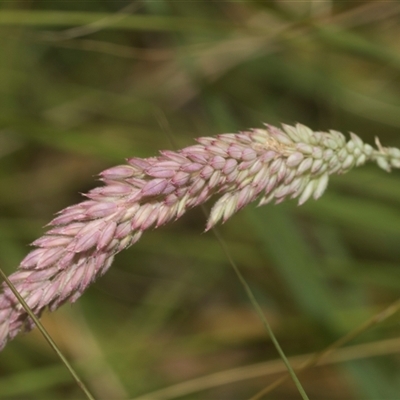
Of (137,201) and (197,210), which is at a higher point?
(197,210)

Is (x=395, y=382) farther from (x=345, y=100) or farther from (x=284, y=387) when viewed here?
(x=345, y=100)

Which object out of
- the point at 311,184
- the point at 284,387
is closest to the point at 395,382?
the point at 284,387

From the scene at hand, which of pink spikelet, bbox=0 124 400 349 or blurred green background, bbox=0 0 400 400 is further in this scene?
blurred green background, bbox=0 0 400 400

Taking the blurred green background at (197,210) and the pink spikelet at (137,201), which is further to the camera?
the blurred green background at (197,210)
